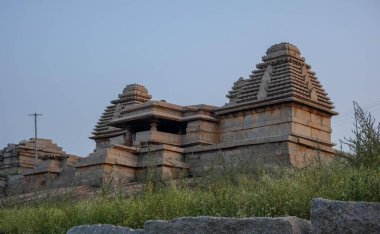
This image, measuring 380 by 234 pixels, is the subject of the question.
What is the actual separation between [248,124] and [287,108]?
159 cm

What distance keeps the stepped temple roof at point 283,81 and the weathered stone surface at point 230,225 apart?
14502mm

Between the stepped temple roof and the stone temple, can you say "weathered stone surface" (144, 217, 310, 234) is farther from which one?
the stepped temple roof

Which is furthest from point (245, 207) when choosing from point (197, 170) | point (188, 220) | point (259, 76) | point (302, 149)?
point (259, 76)

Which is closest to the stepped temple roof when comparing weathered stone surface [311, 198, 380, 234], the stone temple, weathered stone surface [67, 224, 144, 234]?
the stone temple

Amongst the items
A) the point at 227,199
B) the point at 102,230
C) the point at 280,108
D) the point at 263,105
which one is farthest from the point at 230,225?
the point at 263,105

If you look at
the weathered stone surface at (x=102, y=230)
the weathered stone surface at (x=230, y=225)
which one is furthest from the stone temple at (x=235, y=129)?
the weathered stone surface at (x=230, y=225)

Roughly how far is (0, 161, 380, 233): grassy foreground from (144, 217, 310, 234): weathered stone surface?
759mm

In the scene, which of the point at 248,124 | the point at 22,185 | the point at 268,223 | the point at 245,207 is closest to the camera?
the point at 268,223

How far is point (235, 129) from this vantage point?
21.8 metres

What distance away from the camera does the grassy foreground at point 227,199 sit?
6555 mm

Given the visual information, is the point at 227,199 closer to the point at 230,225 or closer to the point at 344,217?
the point at 230,225

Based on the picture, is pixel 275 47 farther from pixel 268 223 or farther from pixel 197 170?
pixel 268 223

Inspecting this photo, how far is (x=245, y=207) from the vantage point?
275 inches

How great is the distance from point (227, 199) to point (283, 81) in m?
14.7
